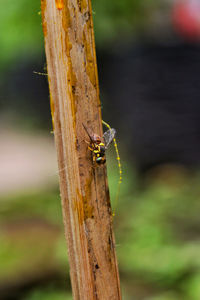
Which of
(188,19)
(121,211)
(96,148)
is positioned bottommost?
(96,148)

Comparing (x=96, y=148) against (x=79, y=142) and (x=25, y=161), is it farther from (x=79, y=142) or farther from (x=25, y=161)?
(x=25, y=161)

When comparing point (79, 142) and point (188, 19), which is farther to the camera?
point (188, 19)

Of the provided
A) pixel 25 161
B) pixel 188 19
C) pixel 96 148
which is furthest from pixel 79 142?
pixel 25 161

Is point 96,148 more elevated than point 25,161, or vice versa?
point 25,161

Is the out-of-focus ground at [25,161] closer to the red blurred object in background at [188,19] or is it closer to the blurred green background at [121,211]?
the blurred green background at [121,211]

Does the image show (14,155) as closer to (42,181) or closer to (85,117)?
(42,181)

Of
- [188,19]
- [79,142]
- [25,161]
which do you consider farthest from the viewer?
[25,161]
